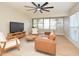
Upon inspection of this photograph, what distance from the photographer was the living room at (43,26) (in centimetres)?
356

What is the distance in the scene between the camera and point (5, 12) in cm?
530

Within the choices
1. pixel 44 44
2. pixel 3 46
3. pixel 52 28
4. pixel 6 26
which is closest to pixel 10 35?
pixel 6 26

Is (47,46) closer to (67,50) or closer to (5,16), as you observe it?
(67,50)

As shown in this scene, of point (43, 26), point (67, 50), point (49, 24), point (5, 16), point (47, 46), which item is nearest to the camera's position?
point (47, 46)

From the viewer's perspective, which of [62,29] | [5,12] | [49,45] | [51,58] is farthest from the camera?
[62,29]

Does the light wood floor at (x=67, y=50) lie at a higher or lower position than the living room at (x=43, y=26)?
lower

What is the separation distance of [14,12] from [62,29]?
15.9 ft

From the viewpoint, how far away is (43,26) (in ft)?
32.6

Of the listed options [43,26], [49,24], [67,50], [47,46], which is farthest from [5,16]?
[49,24]

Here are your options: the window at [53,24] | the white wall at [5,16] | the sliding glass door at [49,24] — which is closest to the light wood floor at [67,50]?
the white wall at [5,16]

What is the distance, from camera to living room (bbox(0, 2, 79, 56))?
3559 millimetres

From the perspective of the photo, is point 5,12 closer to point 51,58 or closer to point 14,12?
point 14,12

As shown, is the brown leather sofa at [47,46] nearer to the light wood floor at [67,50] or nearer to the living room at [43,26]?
the living room at [43,26]

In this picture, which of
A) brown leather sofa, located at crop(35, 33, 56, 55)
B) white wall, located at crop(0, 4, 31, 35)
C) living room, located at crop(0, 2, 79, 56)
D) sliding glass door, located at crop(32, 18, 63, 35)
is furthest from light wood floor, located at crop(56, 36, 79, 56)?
sliding glass door, located at crop(32, 18, 63, 35)
